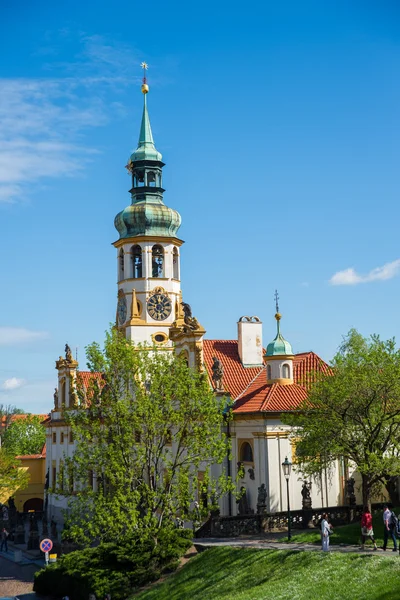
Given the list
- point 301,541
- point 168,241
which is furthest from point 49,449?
point 301,541

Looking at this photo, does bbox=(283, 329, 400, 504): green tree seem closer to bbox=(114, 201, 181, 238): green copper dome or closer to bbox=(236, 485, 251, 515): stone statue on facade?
bbox=(236, 485, 251, 515): stone statue on facade

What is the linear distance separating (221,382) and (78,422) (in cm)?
1071

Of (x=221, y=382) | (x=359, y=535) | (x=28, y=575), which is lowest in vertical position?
(x=28, y=575)

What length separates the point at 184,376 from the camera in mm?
37469

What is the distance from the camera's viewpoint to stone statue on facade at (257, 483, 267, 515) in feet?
127

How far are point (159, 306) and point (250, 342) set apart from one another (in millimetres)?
9259

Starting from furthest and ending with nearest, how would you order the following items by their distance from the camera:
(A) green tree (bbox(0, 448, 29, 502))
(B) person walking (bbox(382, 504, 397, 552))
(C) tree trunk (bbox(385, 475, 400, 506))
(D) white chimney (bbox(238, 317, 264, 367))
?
(A) green tree (bbox(0, 448, 29, 502))
(D) white chimney (bbox(238, 317, 264, 367))
(C) tree trunk (bbox(385, 475, 400, 506))
(B) person walking (bbox(382, 504, 397, 552))

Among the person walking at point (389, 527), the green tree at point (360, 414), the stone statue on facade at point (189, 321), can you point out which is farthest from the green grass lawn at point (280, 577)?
the stone statue on facade at point (189, 321)

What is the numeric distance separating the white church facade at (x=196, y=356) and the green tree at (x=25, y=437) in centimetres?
2087

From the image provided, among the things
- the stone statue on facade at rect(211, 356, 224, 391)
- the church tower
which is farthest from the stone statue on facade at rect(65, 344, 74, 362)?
the stone statue on facade at rect(211, 356, 224, 391)

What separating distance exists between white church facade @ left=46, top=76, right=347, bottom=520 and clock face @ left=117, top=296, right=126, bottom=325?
0.08 meters

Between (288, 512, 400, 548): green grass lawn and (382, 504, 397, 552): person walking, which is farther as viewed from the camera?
(288, 512, 400, 548): green grass lawn

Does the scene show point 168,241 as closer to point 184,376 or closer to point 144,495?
point 184,376

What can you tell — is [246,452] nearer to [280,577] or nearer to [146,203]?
[280,577]
